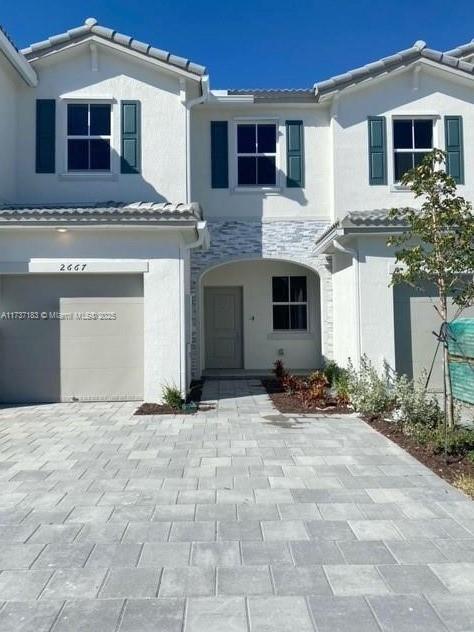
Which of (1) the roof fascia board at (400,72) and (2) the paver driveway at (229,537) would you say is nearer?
(2) the paver driveway at (229,537)

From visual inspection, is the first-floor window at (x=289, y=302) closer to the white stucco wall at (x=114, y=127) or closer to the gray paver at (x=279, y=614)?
the white stucco wall at (x=114, y=127)

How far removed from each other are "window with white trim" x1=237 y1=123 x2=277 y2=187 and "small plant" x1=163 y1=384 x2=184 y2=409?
6111 millimetres

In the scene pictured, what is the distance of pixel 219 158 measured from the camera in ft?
41.9

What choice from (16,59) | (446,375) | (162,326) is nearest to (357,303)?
(446,375)

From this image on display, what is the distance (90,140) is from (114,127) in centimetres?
66

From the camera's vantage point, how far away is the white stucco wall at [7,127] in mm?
10898

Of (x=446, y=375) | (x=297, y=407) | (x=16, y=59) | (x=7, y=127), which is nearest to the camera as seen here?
(x=446, y=375)

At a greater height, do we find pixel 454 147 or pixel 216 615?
pixel 454 147

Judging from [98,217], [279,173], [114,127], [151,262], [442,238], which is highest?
[114,127]

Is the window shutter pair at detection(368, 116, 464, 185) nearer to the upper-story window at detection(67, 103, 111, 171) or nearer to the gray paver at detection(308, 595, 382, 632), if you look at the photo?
the upper-story window at detection(67, 103, 111, 171)

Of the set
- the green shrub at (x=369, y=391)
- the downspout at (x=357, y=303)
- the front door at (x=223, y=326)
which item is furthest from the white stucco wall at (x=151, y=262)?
the front door at (x=223, y=326)

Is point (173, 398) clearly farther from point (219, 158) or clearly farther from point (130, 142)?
point (219, 158)

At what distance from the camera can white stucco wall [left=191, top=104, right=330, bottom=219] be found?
41.9ft

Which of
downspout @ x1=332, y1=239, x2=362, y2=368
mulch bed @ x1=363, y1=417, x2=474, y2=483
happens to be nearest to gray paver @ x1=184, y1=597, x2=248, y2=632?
mulch bed @ x1=363, y1=417, x2=474, y2=483
